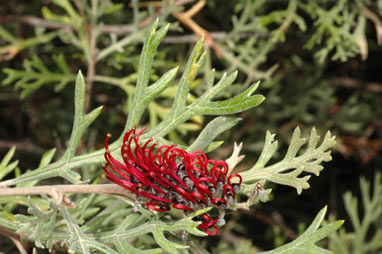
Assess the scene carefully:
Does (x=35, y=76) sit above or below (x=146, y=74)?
above

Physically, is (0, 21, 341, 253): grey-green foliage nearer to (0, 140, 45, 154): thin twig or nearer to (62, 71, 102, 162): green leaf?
(62, 71, 102, 162): green leaf

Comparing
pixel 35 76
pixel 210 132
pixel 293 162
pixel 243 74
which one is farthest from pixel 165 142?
pixel 243 74

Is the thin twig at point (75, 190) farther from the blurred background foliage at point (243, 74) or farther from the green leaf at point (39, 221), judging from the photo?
the blurred background foliage at point (243, 74)

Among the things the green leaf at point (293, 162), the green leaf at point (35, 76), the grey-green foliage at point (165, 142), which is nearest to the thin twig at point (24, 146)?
the green leaf at point (35, 76)

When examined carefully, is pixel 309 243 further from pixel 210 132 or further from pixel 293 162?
pixel 210 132

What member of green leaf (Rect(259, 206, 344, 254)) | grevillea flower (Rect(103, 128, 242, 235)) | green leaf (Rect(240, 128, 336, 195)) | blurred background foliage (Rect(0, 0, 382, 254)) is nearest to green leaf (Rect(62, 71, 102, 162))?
grevillea flower (Rect(103, 128, 242, 235))

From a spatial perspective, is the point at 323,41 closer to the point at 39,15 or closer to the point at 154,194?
the point at 39,15
